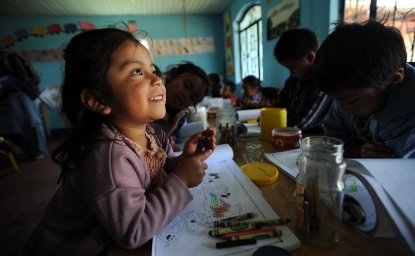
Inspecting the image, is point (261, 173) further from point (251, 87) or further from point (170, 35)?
point (170, 35)

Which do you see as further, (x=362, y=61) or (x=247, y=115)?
(x=247, y=115)

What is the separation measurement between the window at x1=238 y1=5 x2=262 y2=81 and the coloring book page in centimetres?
325

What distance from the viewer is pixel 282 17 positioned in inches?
102

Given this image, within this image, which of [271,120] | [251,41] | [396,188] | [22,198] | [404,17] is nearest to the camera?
[396,188]

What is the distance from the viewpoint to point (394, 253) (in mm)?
344

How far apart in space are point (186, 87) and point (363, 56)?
820 mm

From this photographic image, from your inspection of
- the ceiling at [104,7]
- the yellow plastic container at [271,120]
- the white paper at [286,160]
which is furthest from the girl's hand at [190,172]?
the ceiling at [104,7]

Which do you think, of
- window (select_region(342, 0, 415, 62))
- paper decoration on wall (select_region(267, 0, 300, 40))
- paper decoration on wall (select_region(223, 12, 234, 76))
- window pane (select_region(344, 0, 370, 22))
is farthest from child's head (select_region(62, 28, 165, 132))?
paper decoration on wall (select_region(223, 12, 234, 76))

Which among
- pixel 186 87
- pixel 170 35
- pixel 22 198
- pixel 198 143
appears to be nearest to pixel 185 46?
pixel 170 35

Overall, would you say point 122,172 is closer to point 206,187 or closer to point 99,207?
point 99,207

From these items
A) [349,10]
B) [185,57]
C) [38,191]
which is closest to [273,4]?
[349,10]

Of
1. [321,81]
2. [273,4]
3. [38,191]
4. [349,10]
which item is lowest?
[38,191]

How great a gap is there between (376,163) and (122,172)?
0.43 meters

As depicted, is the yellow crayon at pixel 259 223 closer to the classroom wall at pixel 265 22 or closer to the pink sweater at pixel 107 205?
the pink sweater at pixel 107 205
